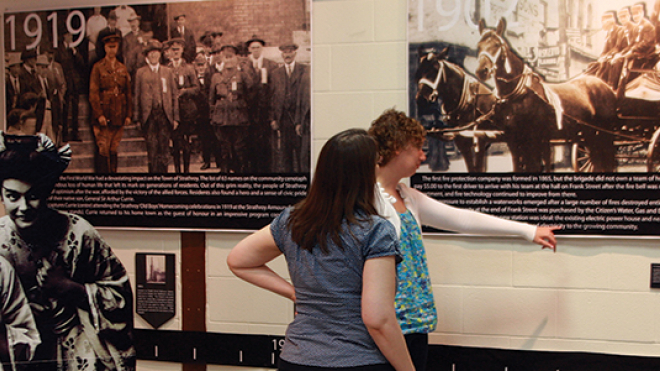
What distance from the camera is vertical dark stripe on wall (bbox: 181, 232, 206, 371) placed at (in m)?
2.52

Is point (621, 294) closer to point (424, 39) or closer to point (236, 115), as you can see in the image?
point (424, 39)

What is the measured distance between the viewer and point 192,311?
2.54 meters

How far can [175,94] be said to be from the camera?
247cm

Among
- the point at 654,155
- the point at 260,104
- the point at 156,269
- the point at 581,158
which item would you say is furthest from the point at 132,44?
the point at 654,155

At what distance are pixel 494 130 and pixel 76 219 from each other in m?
1.77

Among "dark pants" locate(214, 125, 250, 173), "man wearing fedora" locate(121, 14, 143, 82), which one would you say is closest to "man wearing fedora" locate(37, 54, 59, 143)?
"man wearing fedora" locate(121, 14, 143, 82)

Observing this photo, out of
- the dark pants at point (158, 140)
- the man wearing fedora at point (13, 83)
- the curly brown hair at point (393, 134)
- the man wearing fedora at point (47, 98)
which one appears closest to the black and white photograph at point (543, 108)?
the curly brown hair at point (393, 134)

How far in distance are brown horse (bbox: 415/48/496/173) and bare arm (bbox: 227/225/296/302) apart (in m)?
1.13

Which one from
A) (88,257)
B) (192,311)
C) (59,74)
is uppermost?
(59,74)

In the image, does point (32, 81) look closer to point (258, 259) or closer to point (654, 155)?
point (258, 259)

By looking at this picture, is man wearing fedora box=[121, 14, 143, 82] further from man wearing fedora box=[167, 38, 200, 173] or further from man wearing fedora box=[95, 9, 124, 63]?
man wearing fedora box=[167, 38, 200, 173]

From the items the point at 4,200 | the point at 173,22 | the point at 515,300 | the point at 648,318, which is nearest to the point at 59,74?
the point at 173,22

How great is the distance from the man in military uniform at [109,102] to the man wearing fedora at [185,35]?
0.30 m

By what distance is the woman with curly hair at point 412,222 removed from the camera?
66.2 inches
